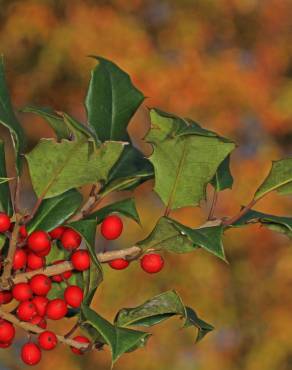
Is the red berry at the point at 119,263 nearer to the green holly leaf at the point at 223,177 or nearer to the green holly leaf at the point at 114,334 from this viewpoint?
the green holly leaf at the point at 114,334

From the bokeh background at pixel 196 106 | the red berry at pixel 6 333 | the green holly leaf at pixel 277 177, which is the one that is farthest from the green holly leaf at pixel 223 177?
the bokeh background at pixel 196 106

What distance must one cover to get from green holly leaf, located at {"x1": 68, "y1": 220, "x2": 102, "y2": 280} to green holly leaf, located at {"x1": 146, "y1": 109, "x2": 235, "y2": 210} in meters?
0.09

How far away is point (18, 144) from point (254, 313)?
3.21 meters

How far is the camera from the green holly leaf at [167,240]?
1048mm

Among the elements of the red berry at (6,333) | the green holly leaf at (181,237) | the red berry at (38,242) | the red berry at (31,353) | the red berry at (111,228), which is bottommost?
the red berry at (31,353)

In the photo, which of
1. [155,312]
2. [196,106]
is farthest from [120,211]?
[196,106]

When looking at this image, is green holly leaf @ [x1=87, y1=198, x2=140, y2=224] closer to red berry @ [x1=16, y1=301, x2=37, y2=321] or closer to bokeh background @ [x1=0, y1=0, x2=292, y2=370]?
red berry @ [x1=16, y1=301, x2=37, y2=321]

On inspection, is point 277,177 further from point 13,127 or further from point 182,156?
point 13,127

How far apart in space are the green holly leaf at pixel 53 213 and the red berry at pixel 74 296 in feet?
0.26

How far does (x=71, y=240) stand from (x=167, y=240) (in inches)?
4.8

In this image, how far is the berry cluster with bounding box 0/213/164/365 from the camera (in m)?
1.08

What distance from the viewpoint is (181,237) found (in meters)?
1.07

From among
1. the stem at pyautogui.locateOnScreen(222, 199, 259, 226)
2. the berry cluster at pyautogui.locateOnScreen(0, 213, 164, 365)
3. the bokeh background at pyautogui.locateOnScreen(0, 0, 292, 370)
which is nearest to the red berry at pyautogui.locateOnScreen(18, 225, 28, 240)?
the berry cluster at pyautogui.locateOnScreen(0, 213, 164, 365)

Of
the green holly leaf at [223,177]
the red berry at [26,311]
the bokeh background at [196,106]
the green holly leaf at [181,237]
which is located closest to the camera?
the green holly leaf at [181,237]
